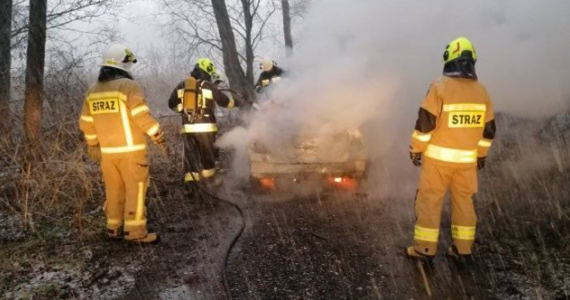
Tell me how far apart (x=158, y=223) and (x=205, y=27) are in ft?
40.1

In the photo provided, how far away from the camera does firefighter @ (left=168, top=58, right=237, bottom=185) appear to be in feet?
20.8

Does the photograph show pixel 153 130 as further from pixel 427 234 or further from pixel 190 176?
pixel 427 234

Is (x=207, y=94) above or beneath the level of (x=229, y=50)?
beneath

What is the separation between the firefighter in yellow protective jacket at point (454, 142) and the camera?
3637 mm

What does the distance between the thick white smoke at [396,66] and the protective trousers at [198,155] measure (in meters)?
0.35

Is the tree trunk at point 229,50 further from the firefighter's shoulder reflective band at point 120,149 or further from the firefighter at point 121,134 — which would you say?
the firefighter's shoulder reflective band at point 120,149

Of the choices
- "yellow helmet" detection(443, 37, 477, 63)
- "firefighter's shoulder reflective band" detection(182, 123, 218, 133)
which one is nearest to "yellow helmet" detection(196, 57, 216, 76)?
"firefighter's shoulder reflective band" detection(182, 123, 218, 133)

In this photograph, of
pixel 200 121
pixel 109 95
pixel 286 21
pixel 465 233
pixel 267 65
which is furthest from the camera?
pixel 286 21

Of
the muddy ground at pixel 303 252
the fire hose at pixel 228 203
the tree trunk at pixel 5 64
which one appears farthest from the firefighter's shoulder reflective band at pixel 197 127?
the tree trunk at pixel 5 64

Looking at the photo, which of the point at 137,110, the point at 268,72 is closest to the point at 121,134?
the point at 137,110

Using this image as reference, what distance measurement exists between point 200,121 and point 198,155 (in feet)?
1.74

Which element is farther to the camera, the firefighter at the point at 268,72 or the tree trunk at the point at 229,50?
the tree trunk at the point at 229,50

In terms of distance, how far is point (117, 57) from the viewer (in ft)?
14.4

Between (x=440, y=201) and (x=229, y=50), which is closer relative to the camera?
(x=440, y=201)
